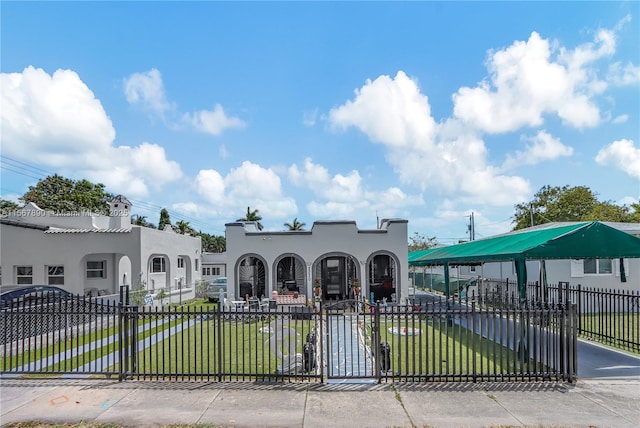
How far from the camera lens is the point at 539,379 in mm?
7199

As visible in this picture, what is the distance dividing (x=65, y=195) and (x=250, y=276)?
34.0 metres

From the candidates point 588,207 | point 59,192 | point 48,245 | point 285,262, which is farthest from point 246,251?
point 59,192

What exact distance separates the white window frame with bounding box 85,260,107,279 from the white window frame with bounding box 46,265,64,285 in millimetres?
1242

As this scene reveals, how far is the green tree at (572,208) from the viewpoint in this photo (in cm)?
3019

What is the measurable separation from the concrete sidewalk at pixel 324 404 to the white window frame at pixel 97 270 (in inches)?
536

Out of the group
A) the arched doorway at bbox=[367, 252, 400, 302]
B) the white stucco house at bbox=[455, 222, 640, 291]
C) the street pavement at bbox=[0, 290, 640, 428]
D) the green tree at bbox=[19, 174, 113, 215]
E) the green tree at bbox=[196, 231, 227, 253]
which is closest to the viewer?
the street pavement at bbox=[0, 290, 640, 428]

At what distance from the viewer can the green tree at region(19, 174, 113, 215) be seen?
4197 cm

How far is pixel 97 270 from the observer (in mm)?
19844

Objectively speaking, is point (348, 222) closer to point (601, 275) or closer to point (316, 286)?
point (316, 286)

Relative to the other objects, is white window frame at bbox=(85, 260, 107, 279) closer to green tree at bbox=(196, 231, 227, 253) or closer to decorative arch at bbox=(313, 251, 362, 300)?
decorative arch at bbox=(313, 251, 362, 300)

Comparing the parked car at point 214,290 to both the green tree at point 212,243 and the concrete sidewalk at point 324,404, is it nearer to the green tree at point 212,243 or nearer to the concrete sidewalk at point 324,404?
the concrete sidewalk at point 324,404

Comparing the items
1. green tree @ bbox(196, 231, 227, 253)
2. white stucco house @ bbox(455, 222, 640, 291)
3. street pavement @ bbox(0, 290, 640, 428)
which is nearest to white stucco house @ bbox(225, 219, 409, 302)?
white stucco house @ bbox(455, 222, 640, 291)

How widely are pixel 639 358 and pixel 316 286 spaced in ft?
43.1

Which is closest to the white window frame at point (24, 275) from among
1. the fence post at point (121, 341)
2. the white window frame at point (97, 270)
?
the white window frame at point (97, 270)
